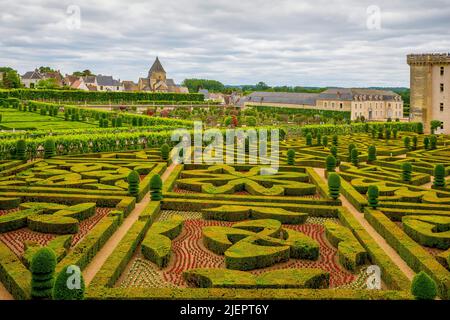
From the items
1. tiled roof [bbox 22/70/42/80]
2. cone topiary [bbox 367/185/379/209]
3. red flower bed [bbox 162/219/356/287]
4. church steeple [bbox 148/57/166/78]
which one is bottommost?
red flower bed [bbox 162/219/356/287]

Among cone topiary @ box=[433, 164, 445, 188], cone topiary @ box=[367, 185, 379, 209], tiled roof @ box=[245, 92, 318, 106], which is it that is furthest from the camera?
tiled roof @ box=[245, 92, 318, 106]

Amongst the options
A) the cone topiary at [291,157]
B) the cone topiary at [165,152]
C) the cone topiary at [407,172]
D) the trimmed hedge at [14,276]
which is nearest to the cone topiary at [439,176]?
the cone topiary at [407,172]

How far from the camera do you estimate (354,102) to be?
76625 millimetres

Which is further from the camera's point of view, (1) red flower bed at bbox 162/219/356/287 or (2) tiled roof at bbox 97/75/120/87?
(2) tiled roof at bbox 97/75/120/87

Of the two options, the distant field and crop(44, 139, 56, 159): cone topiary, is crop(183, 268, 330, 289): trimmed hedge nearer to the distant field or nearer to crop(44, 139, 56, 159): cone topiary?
crop(44, 139, 56, 159): cone topiary

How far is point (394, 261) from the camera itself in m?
11.2

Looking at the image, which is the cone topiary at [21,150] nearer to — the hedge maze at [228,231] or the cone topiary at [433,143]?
the hedge maze at [228,231]

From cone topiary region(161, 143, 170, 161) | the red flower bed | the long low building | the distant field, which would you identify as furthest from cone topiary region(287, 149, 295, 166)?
the long low building

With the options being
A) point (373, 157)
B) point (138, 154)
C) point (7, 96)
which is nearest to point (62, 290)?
point (138, 154)

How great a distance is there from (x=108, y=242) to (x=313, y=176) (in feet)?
35.9

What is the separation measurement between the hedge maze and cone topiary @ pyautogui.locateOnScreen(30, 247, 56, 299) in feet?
1.73

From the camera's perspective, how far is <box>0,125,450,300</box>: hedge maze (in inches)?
371

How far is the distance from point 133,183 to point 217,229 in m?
4.75

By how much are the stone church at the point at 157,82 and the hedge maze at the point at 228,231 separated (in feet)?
304
